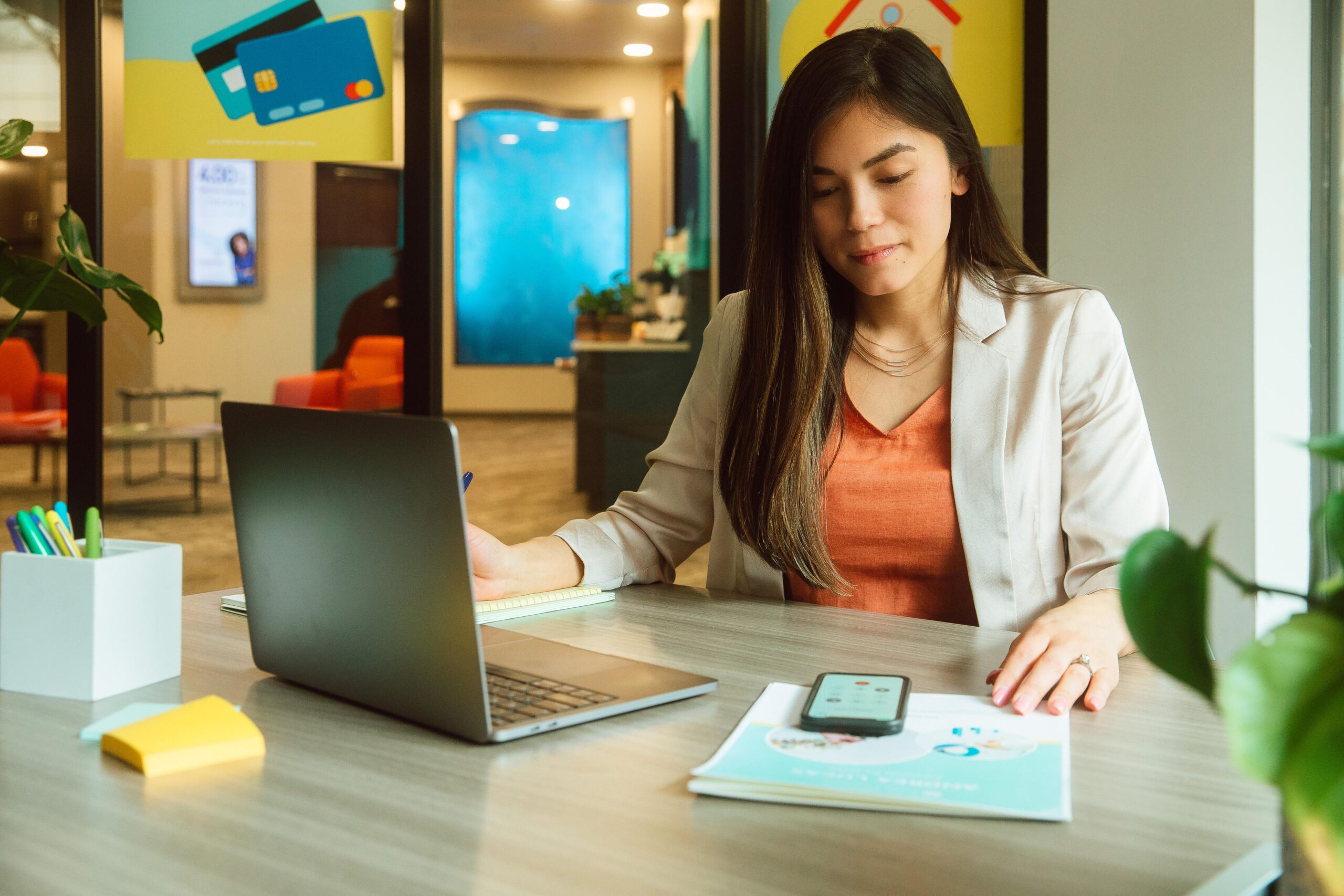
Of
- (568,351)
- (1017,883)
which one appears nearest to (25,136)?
(1017,883)

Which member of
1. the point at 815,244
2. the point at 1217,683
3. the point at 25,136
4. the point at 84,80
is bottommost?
the point at 1217,683

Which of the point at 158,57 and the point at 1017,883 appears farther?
the point at 158,57

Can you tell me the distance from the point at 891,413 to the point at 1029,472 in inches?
8.4

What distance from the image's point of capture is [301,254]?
140 inches

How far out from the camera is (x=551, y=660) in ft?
3.44

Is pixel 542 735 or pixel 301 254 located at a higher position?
pixel 301 254

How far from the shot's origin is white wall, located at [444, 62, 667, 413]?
3.72 m

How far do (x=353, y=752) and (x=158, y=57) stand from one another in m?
2.94

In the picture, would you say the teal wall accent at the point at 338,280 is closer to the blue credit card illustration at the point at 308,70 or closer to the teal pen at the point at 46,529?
the blue credit card illustration at the point at 308,70

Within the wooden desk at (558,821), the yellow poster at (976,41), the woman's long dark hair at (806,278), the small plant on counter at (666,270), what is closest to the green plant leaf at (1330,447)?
the wooden desk at (558,821)

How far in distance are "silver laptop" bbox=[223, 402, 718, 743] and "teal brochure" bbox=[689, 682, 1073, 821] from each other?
151mm

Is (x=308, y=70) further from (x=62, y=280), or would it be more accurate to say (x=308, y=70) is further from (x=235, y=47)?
(x=62, y=280)

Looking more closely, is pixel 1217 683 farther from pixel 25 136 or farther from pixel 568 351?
pixel 568 351

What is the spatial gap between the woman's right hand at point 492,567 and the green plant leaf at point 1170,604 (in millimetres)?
999
